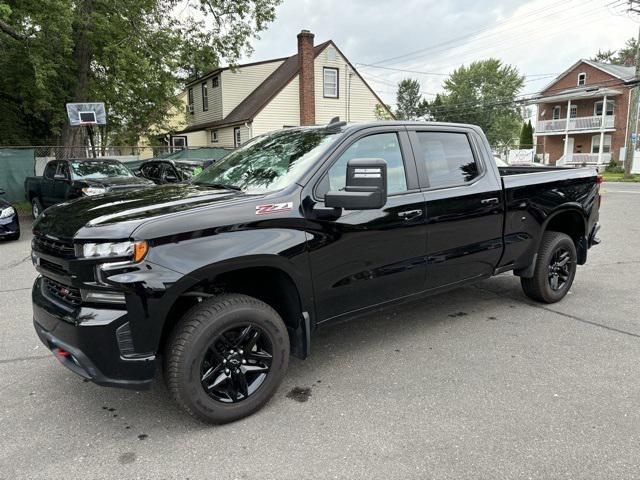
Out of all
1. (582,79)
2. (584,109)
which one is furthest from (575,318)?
(582,79)

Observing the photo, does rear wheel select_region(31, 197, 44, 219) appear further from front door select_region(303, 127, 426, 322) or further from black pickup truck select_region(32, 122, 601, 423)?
front door select_region(303, 127, 426, 322)

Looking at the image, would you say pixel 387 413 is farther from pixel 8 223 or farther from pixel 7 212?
pixel 7 212

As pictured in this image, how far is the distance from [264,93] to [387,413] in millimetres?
24544

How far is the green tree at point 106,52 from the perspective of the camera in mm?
13906

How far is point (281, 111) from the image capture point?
80.8 ft

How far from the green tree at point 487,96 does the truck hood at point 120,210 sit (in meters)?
76.4

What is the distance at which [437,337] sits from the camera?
4.30 metres

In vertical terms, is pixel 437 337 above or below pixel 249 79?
below

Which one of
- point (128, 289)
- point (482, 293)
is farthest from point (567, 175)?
point (128, 289)

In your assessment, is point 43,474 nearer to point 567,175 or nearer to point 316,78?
point 567,175

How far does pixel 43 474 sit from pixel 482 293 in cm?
473

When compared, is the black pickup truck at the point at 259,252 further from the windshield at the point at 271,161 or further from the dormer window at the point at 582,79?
the dormer window at the point at 582,79

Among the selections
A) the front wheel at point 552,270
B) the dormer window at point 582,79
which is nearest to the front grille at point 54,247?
the front wheel at point 552,270

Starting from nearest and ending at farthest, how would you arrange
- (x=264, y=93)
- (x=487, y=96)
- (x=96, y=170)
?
(x=96, y=170) → (x=264, y=93) → (x=487, y=96)
